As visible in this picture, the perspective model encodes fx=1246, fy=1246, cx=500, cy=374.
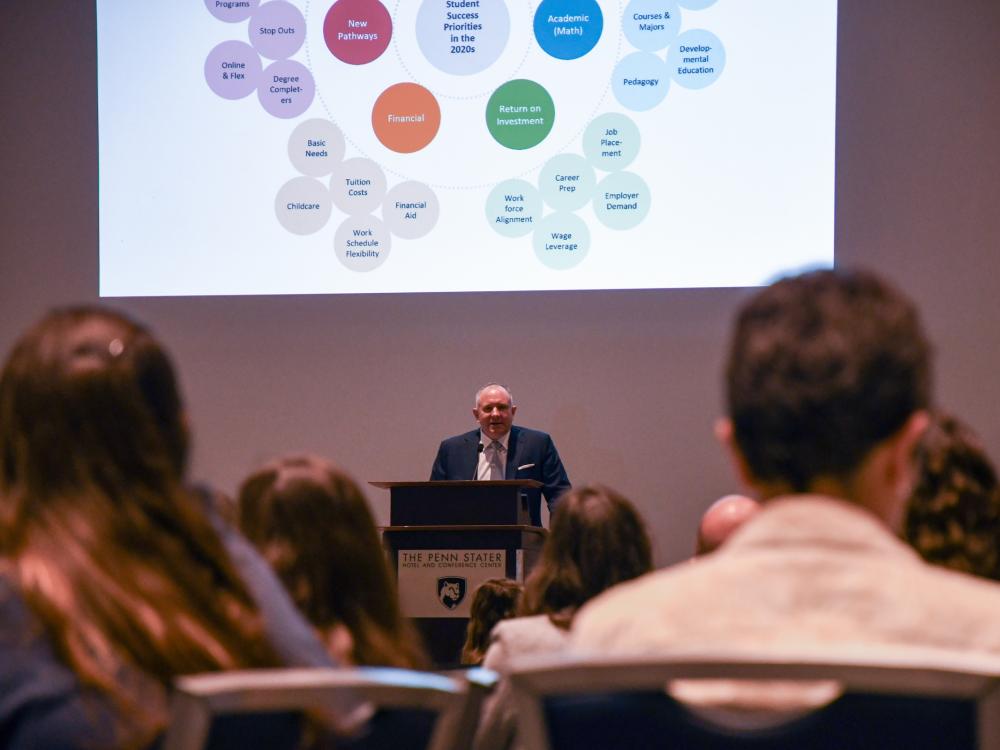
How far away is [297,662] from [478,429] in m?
4.60

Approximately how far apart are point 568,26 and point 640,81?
396mm

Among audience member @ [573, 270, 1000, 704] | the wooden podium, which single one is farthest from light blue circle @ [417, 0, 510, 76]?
audience member @ [573, 270, 1000, 704]

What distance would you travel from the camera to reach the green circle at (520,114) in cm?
543

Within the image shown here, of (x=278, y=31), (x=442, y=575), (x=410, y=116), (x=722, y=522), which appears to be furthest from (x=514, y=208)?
(x=722, y=522)

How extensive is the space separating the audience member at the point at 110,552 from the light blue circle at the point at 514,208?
4362mm

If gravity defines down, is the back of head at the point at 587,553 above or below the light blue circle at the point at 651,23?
below

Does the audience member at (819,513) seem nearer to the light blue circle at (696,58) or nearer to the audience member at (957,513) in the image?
the audience member at (957,513)

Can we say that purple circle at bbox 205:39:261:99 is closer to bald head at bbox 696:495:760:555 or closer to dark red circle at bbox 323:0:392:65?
dark red circle at bbox 323:0:392:65

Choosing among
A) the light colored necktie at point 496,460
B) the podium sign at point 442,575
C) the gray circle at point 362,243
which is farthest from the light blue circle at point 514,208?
the podium sign at point 442,575

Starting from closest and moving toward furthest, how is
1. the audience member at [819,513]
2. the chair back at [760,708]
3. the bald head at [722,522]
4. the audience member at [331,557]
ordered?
1. the chair back at [760,708]
2. the audience member at [819,513]
3. the audience member at [331,557]
4. the bald head at [722,522]

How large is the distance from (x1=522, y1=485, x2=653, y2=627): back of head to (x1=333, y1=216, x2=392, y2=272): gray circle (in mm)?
3445

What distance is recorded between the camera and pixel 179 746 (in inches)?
33.2

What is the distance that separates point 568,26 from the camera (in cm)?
540

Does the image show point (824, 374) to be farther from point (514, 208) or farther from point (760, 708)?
point (514, 208)
